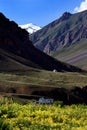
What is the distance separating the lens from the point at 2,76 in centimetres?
13412

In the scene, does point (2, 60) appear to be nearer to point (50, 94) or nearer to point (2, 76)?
point (2, 76)

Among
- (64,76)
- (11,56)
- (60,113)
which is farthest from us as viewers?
(11,56)

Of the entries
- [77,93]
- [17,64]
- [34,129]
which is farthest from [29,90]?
[34,129]

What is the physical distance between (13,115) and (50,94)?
87.5m

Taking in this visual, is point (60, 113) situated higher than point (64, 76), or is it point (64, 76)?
point (64, 76)

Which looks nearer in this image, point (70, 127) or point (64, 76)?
point (70, 127)

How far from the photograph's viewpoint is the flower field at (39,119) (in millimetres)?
14773

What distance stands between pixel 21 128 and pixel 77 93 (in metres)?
101

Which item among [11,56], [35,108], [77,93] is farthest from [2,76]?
[35,108]

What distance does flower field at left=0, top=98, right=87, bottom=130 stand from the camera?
14.8 meters

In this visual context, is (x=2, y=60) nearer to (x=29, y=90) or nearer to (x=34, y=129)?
(x=29, y=90)

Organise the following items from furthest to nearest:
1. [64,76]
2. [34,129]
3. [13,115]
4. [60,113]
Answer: [64,76]
[60,113]
[13,115]
[34,129]

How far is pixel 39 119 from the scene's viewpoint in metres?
16.9

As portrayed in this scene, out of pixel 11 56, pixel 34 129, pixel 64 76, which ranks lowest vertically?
pixel 34 129
